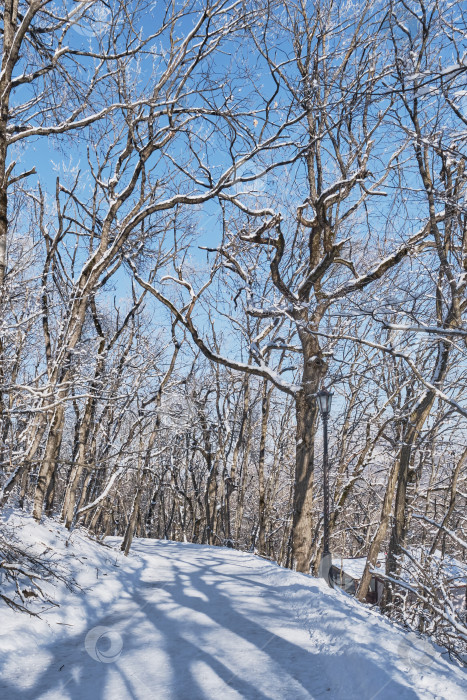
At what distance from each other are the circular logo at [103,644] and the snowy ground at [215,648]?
1cm

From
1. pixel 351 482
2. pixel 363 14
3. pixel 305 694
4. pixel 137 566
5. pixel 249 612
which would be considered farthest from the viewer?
pixel 351 482

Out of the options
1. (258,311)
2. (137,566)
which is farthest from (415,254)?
(137,566)

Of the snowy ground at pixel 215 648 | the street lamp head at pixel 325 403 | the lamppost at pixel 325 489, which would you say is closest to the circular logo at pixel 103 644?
the snowy ground at pixel 215 648

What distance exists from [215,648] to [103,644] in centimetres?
120

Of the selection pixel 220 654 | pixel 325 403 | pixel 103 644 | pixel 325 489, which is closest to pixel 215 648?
pixel 220 654

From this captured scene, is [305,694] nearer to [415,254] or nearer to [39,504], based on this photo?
[415,254]

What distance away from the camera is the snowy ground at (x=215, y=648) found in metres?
3.76

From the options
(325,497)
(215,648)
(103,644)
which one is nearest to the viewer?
(215,648)

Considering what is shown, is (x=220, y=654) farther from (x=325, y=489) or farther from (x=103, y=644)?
(x=325, y=489)

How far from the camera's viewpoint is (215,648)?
4719mm

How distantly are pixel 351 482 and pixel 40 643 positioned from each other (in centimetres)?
1097

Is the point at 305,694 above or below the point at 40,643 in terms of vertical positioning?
above

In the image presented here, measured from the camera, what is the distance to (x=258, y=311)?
34.0 feet

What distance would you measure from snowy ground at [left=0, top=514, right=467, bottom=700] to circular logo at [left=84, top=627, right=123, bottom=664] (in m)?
0.01
